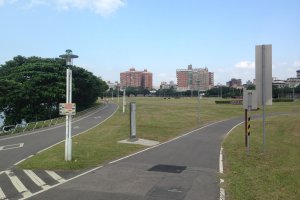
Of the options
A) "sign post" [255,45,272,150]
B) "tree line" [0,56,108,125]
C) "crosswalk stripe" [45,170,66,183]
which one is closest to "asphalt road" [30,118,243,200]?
"crosswalk stripe" [45,170,66,183]

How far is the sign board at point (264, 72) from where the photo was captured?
18875mm

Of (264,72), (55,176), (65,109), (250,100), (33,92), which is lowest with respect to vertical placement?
(55,176)

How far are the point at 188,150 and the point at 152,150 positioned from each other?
5.92 feet

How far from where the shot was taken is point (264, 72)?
62.3 ft

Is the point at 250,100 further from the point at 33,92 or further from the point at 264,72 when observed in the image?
the point at 33,92

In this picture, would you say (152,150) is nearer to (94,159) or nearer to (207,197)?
(94,159)

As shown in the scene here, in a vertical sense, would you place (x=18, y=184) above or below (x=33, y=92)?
below

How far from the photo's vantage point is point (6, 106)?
58.0 m

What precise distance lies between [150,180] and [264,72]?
9158 millimetres

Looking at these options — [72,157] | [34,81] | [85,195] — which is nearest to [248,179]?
[85,195]

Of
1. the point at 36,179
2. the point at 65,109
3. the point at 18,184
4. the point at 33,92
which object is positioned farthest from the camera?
the point at 33,92

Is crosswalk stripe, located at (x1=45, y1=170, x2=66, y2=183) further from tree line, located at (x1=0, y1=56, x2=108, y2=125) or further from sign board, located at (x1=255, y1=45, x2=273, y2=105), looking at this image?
tree line, located at (x1=0, y1=56, x2=108, y2=125)

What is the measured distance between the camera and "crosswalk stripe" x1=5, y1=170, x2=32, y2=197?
1080 centimetres

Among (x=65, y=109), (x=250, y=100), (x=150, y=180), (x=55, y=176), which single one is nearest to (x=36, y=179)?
(x=55, y=176)
